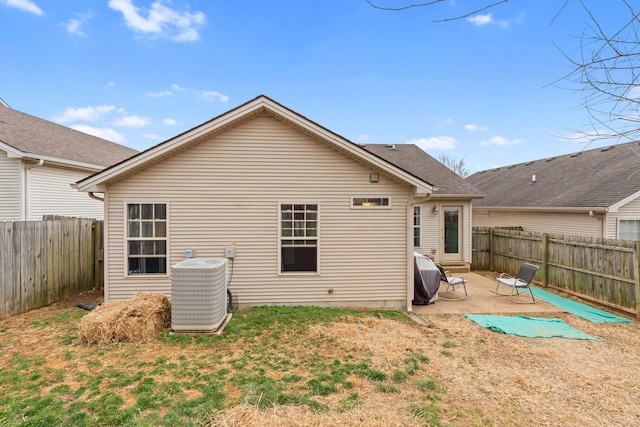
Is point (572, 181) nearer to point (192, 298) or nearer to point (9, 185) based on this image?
point (192, 298)

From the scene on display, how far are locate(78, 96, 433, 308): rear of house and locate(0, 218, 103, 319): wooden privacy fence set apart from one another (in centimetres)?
151

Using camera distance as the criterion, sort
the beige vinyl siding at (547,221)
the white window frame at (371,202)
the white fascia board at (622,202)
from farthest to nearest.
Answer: the beige vinyl siding at (547,221)
the white fascia board at (622,202)
the white window frame at (371,202)

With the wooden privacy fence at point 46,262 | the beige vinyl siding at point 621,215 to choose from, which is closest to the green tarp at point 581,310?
the beige vinyl siding at point 621,215

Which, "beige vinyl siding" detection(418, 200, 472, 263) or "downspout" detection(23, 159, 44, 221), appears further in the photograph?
"beige vinyl siding" detection(418, 200, 472, 263)

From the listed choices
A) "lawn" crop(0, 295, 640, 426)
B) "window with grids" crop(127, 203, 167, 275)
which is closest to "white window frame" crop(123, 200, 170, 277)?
"window with grids" crop(127, 203, 167, 275)

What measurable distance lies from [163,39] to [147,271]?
11.5m

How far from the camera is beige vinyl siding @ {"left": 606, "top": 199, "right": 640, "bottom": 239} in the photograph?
367 inches

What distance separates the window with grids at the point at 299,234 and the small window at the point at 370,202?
0.89 m

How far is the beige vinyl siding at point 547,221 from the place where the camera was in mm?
9836

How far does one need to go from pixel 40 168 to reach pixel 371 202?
9928mm

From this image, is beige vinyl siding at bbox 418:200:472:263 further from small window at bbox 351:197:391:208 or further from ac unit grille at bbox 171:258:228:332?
ac unit grille at bbox 171:258:228:332

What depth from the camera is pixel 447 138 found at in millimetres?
31781

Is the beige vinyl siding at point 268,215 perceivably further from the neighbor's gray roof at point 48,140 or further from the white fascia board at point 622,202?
the white fascia board at point 622,202

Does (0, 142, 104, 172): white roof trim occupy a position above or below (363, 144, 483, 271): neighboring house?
above
